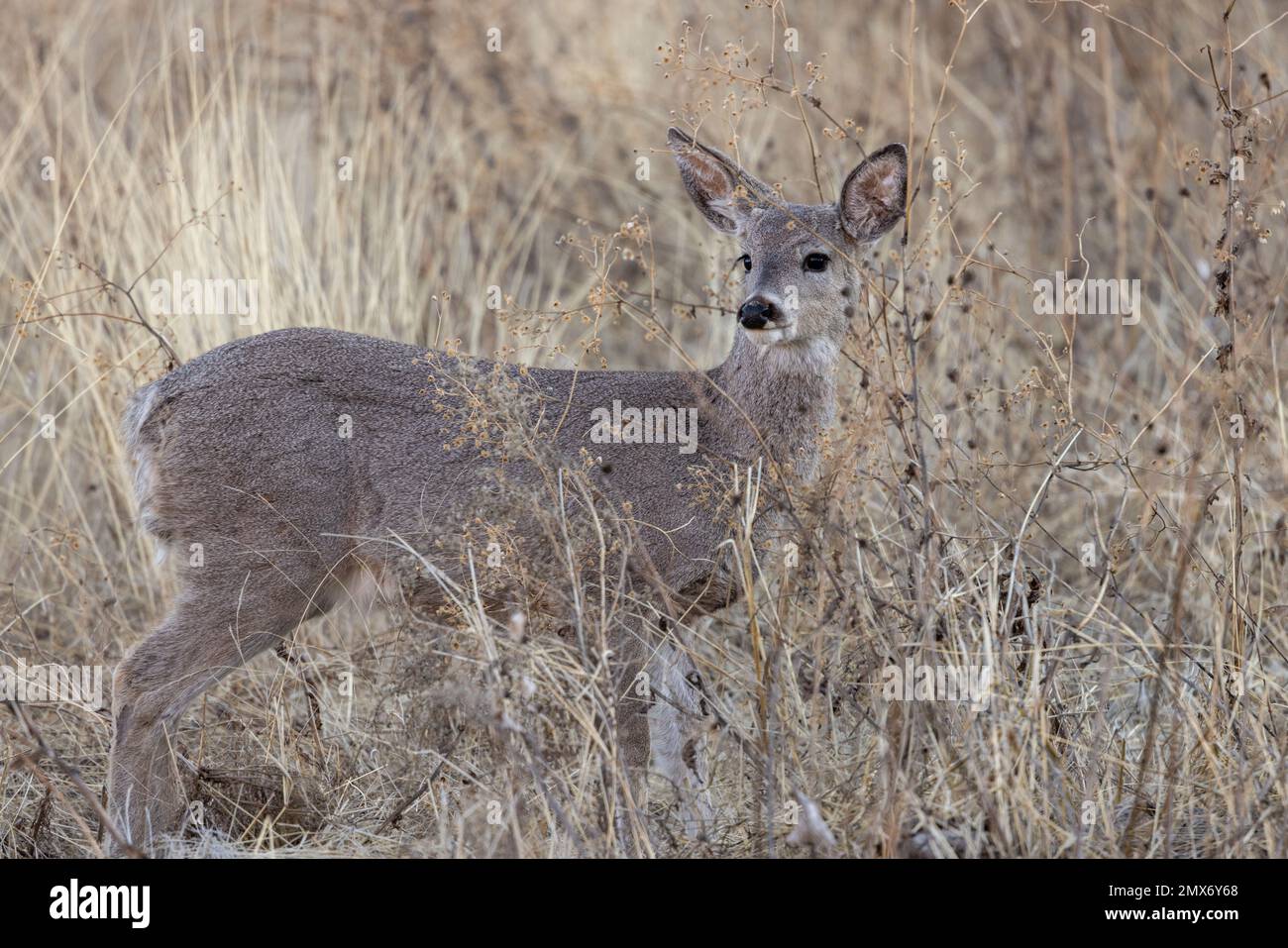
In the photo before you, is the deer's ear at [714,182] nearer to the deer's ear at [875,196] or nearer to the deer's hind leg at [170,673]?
the deer's ear at [875,196]

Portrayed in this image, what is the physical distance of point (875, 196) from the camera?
507 centimetres

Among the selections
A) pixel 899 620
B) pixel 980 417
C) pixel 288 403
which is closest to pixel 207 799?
pixel 288 403

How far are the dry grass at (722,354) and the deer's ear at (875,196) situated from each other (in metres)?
0.20

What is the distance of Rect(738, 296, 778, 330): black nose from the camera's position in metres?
4.64

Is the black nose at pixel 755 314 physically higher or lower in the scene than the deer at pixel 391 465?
higher

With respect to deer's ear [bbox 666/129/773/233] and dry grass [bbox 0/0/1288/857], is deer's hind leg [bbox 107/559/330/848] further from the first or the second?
deer's ear [bbox 666/129/773/233]

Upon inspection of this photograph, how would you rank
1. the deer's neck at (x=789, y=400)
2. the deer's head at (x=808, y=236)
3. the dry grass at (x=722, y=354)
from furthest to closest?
1. the deer's neck at (x=789, y=400)
2. the deer's head at (x=808, y=236)
3. the dry grass at (x=722, y=354)

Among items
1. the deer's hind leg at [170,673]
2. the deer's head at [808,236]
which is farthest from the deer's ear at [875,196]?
the deer's hind leg at [170,673]

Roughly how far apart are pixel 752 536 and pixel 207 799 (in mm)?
1863

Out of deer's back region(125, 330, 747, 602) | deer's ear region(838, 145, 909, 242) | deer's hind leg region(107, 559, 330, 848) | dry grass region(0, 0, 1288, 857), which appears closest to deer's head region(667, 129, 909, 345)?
deer's ear region(838, 145, 909, 242)

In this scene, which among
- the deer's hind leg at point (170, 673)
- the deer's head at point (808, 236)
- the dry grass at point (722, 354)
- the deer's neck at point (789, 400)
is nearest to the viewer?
the dry grass at point (722, 354)

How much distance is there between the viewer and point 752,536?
15.8 ft

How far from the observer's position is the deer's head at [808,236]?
4.89 m

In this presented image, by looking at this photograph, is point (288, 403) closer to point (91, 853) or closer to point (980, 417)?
point (91, 853)
